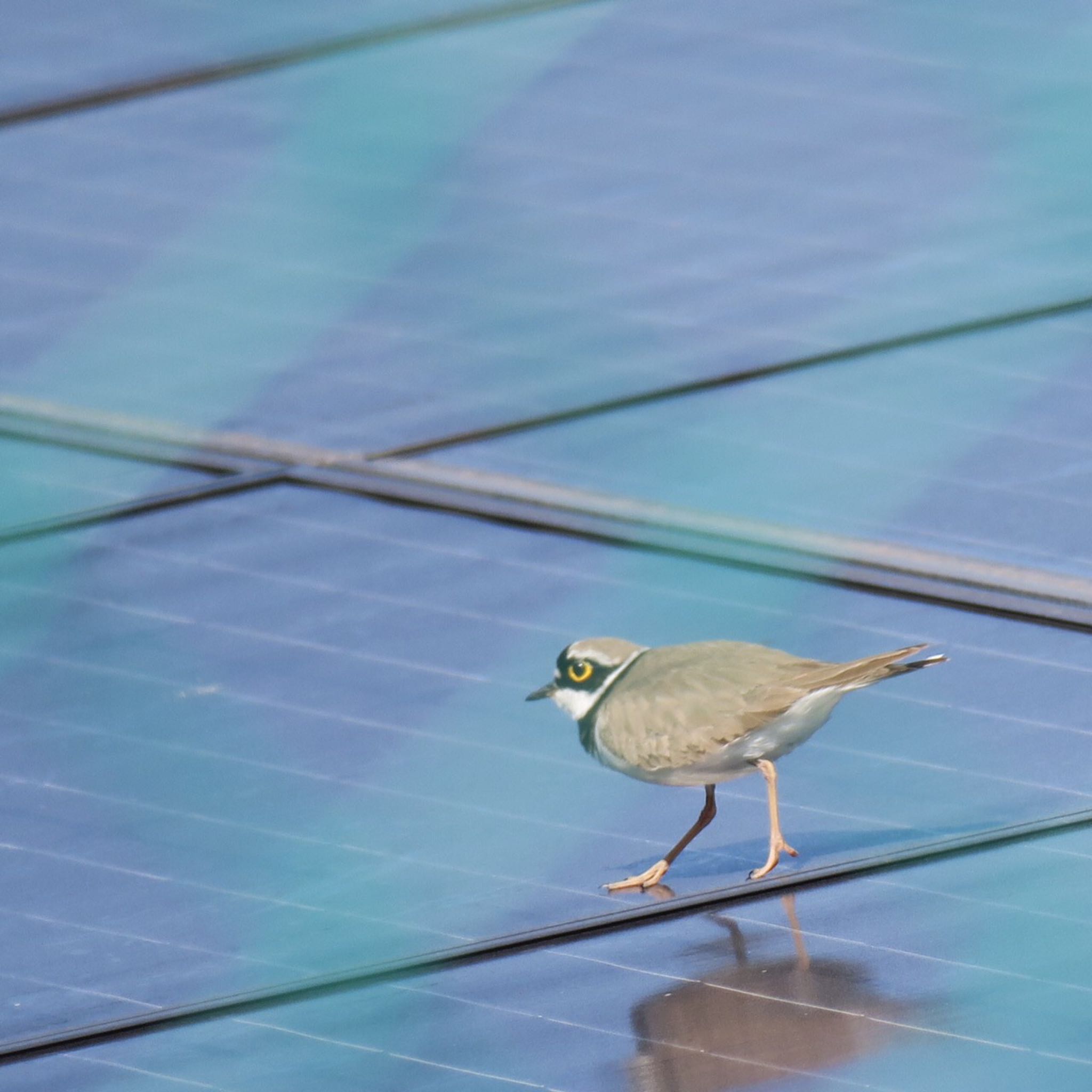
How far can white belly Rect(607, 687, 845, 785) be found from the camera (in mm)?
4168

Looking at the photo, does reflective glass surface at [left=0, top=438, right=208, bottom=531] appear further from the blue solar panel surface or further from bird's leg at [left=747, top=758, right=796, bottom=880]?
bird's leg at [left=747, top=758, right=796, bottom=880]

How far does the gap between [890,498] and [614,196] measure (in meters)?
2.02

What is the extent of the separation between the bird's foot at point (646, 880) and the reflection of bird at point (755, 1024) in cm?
27

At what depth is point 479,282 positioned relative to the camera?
706 centimetres

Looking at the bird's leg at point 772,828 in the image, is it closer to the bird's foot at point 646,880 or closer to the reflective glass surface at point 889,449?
the bird's foot at point 646,880

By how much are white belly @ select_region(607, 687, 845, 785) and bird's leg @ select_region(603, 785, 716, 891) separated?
9 cm

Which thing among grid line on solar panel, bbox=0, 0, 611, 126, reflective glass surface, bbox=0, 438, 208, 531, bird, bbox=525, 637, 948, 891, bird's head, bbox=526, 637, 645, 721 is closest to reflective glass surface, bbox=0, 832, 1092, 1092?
bird, bbox=525, 637, 948, 891

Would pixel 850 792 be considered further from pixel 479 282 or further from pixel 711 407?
pixel 479 282

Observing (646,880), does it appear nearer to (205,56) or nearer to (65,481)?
(65,481)

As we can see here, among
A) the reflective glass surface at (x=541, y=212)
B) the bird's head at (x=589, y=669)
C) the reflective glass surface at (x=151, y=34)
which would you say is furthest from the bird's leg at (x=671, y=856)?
the reflective glass surface at (x=151, y=34)

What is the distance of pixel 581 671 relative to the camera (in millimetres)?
4395

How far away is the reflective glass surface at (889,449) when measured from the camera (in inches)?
221

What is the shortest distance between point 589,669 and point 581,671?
0.7 inches

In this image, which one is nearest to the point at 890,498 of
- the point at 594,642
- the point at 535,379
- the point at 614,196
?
the point at 535,379
